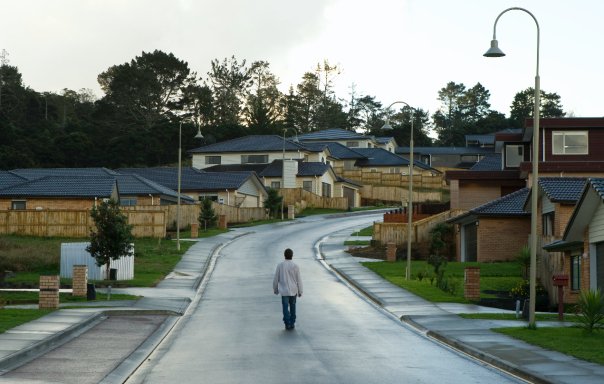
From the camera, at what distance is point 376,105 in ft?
623

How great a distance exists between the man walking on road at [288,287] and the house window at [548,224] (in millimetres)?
20810

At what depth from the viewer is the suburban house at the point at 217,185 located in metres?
89.3

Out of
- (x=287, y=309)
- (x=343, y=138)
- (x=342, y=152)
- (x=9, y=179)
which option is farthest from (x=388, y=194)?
(x=287, y=309)

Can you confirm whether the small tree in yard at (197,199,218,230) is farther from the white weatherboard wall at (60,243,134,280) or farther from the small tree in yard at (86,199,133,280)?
the small tree in yard at (86,199,133,280)

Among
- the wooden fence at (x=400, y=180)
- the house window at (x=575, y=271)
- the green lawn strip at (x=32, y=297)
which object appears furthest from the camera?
the wooden fence at (x=400, y=180)

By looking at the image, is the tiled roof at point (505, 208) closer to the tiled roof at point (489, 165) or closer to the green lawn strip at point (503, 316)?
the tiled roof at point (489, 165)

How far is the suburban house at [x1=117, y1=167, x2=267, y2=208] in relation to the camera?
89312 millimetres

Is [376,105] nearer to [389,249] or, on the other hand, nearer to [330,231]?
[330,231]

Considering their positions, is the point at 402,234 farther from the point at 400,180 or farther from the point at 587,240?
the point at 400,180

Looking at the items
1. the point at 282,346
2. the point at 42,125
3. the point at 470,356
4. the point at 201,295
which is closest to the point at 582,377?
the point at 470,356

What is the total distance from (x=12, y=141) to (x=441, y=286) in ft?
259

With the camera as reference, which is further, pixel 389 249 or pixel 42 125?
pixel 42 125

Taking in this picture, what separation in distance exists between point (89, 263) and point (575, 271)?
21.2 meters

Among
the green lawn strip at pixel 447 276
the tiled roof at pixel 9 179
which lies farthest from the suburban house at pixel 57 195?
the green lawn strip at pixel 447 276
